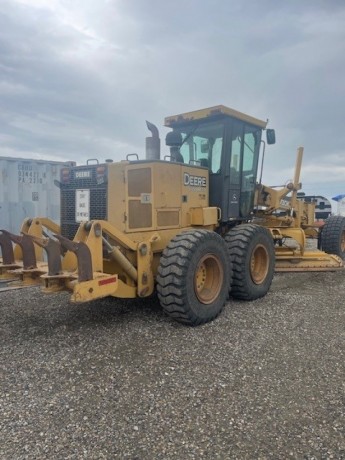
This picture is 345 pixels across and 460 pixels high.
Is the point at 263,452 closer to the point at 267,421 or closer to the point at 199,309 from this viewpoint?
the point at 267,421

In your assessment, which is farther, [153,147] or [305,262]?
[305,262]

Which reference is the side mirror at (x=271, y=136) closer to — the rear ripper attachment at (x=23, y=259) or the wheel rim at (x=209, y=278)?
the wheel rim at (x=209, y=278)

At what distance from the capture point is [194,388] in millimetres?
3236

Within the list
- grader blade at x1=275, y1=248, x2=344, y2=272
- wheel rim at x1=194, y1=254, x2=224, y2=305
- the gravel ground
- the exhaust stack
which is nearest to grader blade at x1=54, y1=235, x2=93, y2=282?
the gravel ground

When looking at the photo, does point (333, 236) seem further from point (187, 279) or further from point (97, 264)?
point (97, 264)

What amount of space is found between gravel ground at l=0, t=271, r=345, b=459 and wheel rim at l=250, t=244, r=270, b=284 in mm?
953

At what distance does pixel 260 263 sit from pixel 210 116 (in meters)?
2.55

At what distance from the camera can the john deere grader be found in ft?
13.6

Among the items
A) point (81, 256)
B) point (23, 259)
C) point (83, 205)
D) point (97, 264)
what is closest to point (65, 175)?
point (83, 205)

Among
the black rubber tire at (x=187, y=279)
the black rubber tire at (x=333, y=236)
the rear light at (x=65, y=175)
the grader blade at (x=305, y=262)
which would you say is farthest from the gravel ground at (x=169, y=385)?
the black rubber tire at (x=333, y=236)

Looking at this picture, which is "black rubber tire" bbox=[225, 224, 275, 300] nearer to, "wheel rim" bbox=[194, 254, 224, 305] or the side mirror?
"wheel rim" bbox=[194, 254, 224, 305]

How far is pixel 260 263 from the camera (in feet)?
20.7

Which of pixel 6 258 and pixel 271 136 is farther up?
pixel 271 136

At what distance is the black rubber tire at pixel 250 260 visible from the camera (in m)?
5.64
